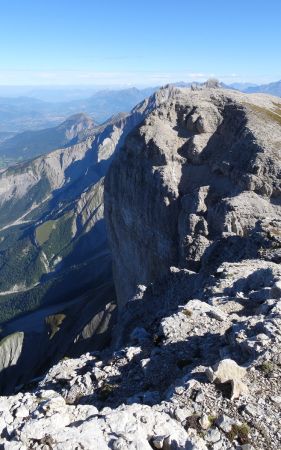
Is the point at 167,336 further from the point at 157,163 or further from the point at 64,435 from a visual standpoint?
the point at 157,163

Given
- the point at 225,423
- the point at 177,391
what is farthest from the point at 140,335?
the point at 225,423

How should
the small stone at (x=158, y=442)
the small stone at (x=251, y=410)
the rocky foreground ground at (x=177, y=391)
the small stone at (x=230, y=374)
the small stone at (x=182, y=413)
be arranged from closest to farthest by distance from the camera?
the small stone at (x=158, y=442)
the rocky foreground ground at (x=177, y=391)
the small stone at (x=182, y=413)
the small stone at (x=251, y=410)
the small stone at (x=230, y=374)

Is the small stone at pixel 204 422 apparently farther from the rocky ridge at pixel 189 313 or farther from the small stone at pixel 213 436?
the small stone at pixel 213 436

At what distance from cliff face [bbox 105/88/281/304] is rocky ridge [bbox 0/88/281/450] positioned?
0.20 metres

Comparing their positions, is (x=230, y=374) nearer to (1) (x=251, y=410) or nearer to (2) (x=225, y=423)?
(1) (x=251, y=410)

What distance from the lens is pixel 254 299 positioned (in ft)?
93.4

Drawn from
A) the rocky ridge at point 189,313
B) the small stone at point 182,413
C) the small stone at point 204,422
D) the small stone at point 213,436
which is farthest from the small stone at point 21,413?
the small stone at point 213,436

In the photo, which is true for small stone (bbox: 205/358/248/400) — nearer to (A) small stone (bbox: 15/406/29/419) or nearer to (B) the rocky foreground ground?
(B) the rocky foreground ground

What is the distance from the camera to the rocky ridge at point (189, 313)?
16.2 m

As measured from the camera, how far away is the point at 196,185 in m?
Answer: 62.3

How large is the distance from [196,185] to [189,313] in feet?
124

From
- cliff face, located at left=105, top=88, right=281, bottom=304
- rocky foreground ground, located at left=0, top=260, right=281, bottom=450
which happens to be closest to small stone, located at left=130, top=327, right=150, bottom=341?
rocky foreground ground, located at left=0, top=260, right=281, bottom=450

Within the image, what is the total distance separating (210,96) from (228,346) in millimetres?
57734

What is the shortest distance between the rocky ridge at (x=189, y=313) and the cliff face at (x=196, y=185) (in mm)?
197
